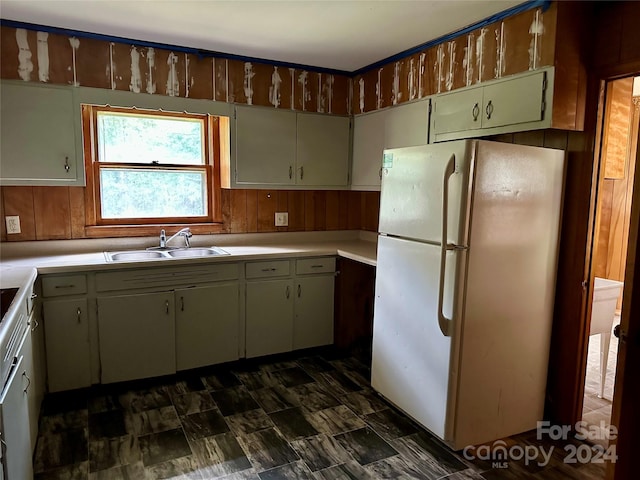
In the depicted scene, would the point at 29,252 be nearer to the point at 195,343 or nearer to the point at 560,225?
the point at 195,343

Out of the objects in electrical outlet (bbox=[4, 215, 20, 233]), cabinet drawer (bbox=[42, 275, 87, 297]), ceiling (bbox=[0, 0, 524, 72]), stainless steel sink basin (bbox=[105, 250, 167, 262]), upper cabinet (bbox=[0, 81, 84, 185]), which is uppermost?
ceiling (bbox=[0, 0, 524, 72])

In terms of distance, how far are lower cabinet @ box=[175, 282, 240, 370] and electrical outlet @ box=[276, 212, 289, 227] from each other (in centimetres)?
82

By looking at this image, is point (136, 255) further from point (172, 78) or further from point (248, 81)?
point (248, 81)

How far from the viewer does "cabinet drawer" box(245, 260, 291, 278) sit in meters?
3.15

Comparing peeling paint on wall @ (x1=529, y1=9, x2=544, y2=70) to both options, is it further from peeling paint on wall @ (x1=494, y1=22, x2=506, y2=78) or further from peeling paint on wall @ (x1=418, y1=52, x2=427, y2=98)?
peeling paint on wall @ (x1=418, y1=52, x2=427, y2=98)

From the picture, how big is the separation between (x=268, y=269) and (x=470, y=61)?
73.1 inches

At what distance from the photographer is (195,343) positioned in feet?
9.93

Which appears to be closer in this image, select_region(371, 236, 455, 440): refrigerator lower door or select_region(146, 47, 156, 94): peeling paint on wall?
select_region(371, 236, 455, 440): refrigerator lower door

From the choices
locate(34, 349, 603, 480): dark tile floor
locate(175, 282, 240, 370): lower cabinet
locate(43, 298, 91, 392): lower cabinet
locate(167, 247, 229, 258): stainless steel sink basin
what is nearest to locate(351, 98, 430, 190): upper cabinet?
locate(167, 247, 229, 258): stainless steel sink basin

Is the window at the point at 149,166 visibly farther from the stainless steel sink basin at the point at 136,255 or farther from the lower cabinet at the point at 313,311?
the lower cabinet at the point at 313,311

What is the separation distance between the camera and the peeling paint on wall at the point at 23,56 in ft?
8.81

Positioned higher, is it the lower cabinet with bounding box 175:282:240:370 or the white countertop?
the white countertop

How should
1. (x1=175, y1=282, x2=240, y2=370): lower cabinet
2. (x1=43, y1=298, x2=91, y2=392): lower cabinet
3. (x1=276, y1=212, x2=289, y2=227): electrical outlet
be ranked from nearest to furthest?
1. (x1=43, y1=298, x2=91, y2=392): lower cabinet
2. (x1=175, y1=282, x2=240, y2=370): lower cabinet
3. (x1=276, y1=212, x2=289, y2=227): electrical outlet

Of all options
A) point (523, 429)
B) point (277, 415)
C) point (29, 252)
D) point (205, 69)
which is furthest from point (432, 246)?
point (29, 252)
